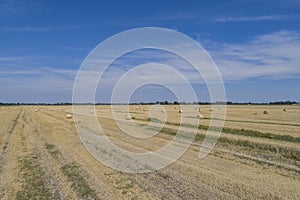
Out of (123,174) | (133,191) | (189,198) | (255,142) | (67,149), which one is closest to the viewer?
(189,198)

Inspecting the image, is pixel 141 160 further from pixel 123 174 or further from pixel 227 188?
pixel 227 188

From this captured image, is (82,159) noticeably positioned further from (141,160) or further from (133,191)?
(133,191)

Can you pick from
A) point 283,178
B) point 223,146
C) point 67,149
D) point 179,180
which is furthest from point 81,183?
point 223,146

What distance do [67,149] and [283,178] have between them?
Answer: 1017 cm

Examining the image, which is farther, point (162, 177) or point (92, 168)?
point (92, 168)

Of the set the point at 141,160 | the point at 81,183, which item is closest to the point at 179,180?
the point at 81,183

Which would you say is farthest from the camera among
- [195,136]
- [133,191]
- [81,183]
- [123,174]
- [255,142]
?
[195,136]

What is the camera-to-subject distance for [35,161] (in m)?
13.8

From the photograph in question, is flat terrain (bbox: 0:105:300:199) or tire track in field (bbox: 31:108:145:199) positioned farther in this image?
tire track in field (bbox: 31:108:145:199)

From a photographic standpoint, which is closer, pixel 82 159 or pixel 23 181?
pixel 23 181

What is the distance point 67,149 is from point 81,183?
24.1ft

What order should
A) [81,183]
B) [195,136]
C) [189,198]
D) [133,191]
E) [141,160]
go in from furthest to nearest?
[195,136], [141,160], [81,183], [133,191], [189,198]

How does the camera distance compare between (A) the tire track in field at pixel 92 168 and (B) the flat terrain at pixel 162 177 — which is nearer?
(B) the flat terrain at pixel 162 177

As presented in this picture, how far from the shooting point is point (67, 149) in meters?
17.1
